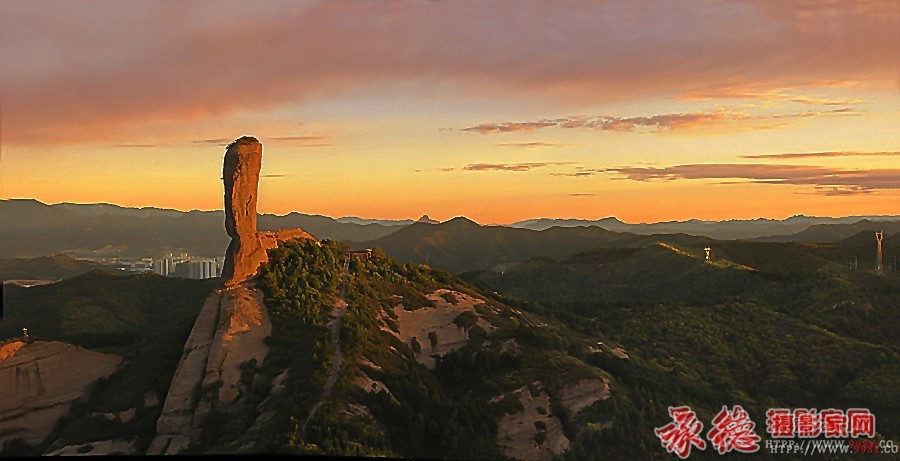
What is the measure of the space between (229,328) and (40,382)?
11843 mm

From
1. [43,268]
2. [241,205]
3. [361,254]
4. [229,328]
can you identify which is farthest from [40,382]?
[43,268]

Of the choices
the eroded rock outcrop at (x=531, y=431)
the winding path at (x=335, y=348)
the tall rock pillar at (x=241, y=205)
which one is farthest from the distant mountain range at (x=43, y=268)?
the eroded rock outcrop at (x=531, y=431)

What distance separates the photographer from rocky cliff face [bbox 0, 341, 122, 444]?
4641 cm

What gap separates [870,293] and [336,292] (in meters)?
65.5

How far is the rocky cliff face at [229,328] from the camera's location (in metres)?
43.7

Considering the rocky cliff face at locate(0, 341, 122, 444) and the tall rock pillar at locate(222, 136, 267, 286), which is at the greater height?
the tall rock pillar at locate(222, 136, 267, 286)

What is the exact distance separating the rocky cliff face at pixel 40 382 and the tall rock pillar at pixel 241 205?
31.4 feet

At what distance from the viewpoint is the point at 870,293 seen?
90.5 metres

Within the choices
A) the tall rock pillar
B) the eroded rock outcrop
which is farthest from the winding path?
the eroded rock outcrop

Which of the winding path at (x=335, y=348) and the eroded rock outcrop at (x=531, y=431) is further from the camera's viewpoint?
the eroded rock outcrop at (x=531, y=431)

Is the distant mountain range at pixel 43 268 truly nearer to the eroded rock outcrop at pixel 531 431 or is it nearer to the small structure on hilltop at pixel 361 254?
the small structure on hilltop at pixel 361 254

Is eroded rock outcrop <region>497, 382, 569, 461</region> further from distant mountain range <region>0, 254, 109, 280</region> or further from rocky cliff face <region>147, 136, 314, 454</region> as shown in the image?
distant mountain range <region>0, 254, 109, 280</region>

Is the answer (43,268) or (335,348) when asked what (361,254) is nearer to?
(335,348)

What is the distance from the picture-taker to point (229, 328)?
47688mm
